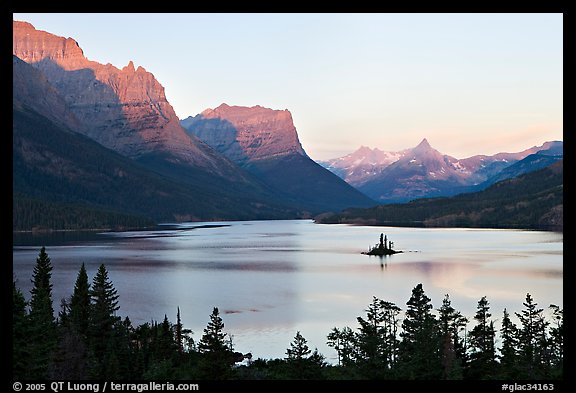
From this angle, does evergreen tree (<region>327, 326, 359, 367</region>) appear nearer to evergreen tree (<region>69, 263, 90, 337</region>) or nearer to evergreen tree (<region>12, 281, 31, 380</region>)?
evergreen tree (<region>12, 281, 31, 380</region>)

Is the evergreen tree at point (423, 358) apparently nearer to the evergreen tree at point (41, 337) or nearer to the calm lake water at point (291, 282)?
the calm lake water at point (291, 282)

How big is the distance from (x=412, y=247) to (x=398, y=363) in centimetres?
15726

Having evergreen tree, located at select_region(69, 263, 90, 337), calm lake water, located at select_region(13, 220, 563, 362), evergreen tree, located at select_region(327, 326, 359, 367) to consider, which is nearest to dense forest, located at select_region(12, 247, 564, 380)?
evergreen tree, located at select_region(327, 326, 359, 367)

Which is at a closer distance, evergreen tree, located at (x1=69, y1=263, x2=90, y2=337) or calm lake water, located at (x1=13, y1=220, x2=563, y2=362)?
evergreen tree, located at (x1=69, y1=263, x2=90, y2=337)

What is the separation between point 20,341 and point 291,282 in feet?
261

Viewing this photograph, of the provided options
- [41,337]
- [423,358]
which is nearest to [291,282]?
[41,337]

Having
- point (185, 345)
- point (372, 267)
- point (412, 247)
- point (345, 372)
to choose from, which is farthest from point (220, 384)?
point (412, 247)

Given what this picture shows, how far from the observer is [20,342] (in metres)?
40.8

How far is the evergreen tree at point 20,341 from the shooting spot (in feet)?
126

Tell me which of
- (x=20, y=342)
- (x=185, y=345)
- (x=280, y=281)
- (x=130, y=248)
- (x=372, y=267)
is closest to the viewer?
(x=20, y=342)

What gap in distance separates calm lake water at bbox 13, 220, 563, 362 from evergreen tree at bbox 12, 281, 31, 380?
76.9 feet

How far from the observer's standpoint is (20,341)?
40.5m

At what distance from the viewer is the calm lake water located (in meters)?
77.2
